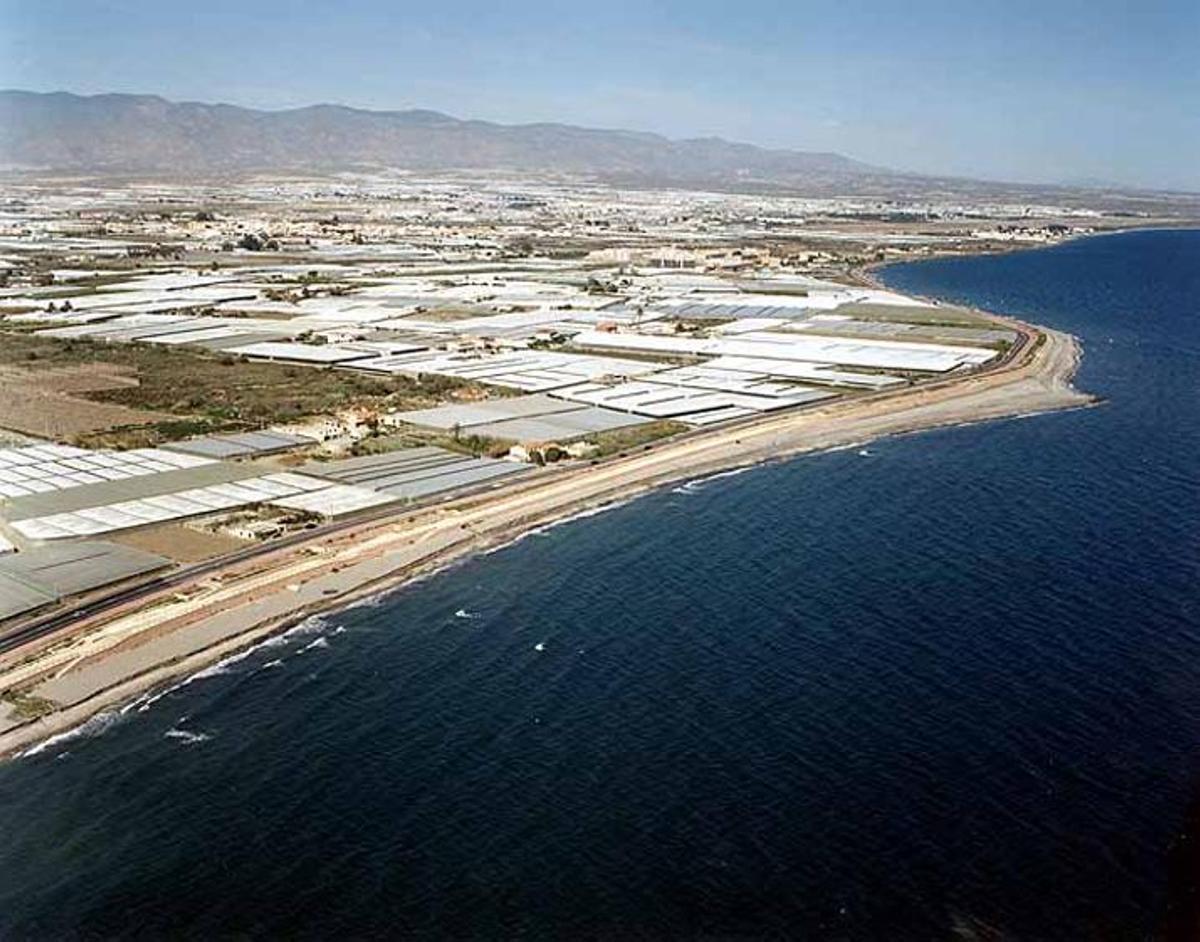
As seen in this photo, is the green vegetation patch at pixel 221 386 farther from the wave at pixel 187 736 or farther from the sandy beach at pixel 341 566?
the wave at pixel 187 736

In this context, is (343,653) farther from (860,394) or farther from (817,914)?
(860,394)

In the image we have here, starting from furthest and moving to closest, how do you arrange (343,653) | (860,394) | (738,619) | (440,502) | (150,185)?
(150,185) < (860,394) < (440,502) < (738,619) < (343,653)

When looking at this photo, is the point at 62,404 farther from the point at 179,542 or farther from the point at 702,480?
the point at 702,480

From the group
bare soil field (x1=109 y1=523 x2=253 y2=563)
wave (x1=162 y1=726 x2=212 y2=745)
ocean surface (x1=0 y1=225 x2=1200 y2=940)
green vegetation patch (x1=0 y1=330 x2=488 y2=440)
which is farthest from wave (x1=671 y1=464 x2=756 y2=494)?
wave (x1=162 y1=726 x2=212 y2=745)

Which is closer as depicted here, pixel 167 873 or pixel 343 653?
pixel 167 873

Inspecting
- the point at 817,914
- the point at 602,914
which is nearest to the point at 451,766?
the point at 602,914

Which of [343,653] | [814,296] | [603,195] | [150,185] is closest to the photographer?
[343,653]
